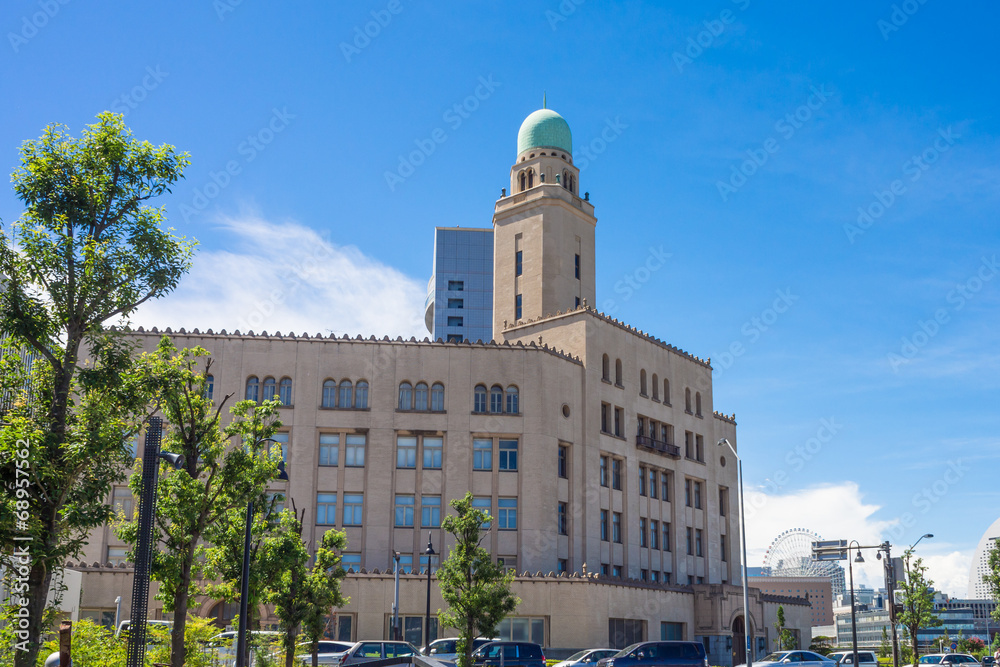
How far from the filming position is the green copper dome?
7144 centimetres

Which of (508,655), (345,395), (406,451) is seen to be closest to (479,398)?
(406,451)

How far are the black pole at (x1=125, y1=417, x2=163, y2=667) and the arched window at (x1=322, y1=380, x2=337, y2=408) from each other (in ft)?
118

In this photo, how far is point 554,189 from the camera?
69.0 metres

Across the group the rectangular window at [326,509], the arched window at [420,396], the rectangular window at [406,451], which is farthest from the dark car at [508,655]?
the arched window at [420,396]

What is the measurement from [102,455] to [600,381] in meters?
45.5

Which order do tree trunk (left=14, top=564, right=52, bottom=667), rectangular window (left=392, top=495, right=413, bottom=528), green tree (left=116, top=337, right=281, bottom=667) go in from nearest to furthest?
tree trunk (left=14, top=564, right=52, bottom=667) → green tree (left=116, top=337, right=281, bottom=667) → rectangular window (left=392, top=495, right=413, bottom=528)

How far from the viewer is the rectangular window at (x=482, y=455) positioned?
57.1 meters

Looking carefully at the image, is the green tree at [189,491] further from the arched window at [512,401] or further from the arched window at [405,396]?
the arched window at [512,401]

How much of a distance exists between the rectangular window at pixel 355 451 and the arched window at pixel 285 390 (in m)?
4.25

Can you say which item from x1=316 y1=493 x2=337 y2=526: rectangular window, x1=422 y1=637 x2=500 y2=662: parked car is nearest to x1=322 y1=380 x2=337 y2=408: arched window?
x1=316 y1=493 x2=337 y2=526: rectangular window

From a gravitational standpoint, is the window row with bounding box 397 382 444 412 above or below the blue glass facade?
below

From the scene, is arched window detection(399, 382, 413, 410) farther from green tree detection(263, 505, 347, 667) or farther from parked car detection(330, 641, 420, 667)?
parked car detection(330, 641, 420, 667)

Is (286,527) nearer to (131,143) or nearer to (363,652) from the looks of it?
(363,652)

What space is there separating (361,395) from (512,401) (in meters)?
9.34
